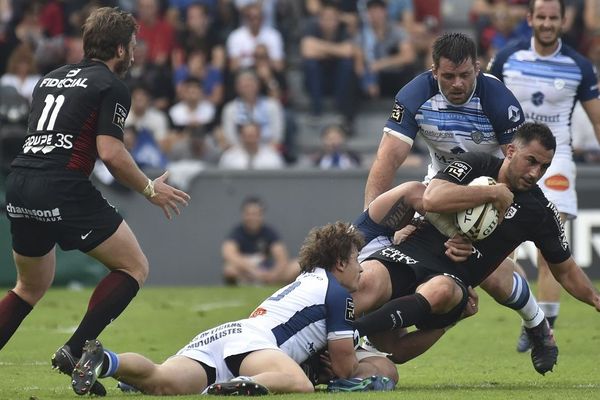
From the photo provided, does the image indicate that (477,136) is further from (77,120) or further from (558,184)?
(77,120)

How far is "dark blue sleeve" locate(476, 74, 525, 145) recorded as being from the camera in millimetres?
9258

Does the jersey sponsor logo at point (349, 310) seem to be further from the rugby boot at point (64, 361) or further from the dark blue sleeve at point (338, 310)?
the rugby boot at point (64, 361)

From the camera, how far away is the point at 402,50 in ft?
65.3

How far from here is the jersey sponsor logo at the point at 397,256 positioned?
867cm

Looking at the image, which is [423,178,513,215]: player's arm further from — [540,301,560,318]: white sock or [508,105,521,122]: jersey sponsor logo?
[540,301,560,318]: white sock

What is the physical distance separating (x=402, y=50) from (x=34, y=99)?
39.9 feet

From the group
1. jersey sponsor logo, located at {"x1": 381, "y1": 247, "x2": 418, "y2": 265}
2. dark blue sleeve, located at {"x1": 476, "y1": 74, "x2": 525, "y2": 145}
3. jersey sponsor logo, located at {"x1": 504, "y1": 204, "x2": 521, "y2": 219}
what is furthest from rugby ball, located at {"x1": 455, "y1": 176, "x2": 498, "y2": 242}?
dark blue sleeve, located at {"x1": 476, "y1": 74, "x2": 525, "y2": 145}

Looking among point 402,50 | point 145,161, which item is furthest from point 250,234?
point 402,50

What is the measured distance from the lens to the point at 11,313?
8250 millimetres

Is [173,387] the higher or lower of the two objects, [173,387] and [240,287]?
the higher

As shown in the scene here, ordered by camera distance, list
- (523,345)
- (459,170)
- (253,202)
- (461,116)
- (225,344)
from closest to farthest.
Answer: (225,344), (459,170), (461,116), (523,345), (253,202)

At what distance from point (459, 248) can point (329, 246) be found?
3.45ft

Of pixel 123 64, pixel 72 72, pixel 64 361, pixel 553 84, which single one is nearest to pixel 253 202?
pixel 553 84

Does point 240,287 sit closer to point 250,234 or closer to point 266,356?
point 250,234
